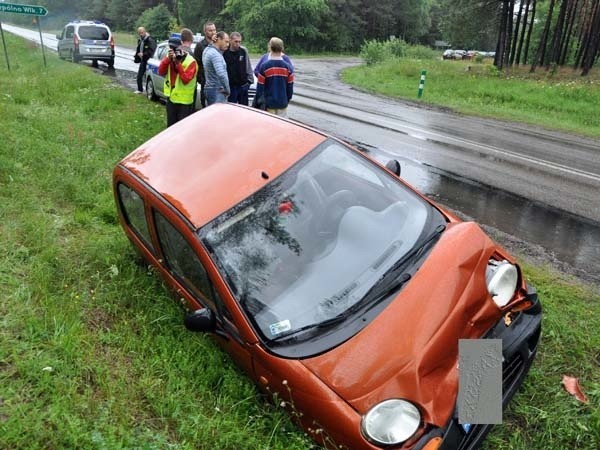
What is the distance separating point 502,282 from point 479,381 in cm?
74

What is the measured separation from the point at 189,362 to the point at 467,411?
1766 mm

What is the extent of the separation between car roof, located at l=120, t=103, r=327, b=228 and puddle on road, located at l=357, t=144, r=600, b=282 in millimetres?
3333

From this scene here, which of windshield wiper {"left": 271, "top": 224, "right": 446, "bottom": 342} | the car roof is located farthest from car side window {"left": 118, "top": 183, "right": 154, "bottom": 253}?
windshield wiper {"left": 271, "top": 224, "right": 446, "bottom": 342}

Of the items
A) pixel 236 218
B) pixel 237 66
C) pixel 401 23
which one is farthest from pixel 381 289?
pixel 401 23

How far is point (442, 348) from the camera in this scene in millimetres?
2326

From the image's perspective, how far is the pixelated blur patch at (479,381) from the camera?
226 centimetres

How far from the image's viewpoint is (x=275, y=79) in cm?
798

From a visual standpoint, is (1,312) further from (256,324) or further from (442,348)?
(442,348)

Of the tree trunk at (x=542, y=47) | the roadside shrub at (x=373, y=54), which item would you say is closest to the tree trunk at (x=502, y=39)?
the tree trunk at (x=542, y=47)

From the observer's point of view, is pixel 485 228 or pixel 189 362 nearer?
pixel 189 362

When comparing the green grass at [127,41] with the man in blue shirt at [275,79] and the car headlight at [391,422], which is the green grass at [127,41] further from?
the car headlight at [391,422]

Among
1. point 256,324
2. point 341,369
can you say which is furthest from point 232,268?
point 341,369

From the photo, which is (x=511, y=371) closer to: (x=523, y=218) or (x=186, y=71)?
(x=523, y=218)

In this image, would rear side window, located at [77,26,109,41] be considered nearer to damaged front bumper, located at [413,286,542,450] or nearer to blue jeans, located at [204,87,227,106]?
blue jeans, located at [204,87,227,106]
